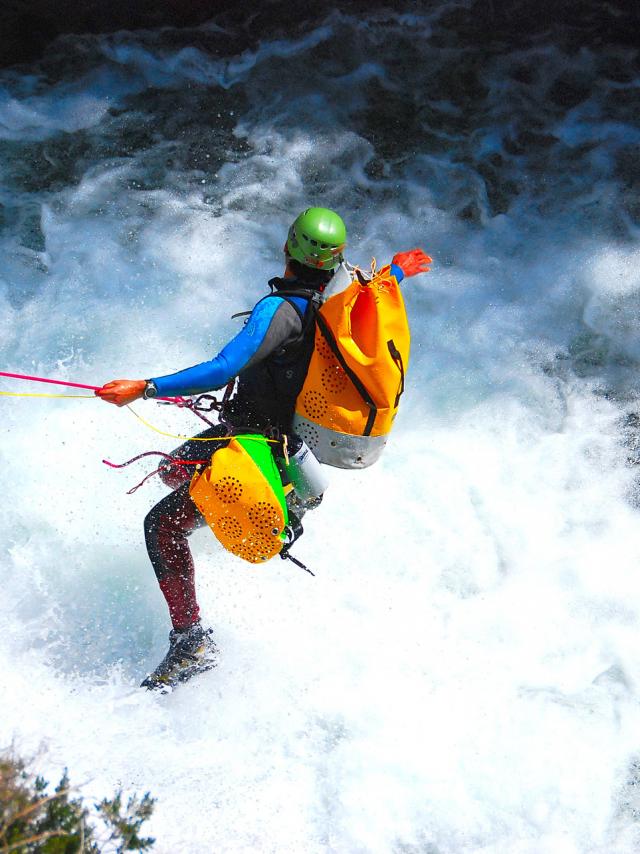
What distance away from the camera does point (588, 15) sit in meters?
6.57

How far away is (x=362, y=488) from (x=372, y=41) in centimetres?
367

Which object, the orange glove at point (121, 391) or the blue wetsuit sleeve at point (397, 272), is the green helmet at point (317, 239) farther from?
the orange glove at point (121, 391)

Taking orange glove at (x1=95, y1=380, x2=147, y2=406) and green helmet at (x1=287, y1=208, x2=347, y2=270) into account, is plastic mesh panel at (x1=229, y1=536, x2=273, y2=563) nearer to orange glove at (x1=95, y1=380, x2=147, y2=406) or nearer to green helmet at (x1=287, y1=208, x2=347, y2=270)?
orange glove at (x1=95, y1=380, x2=147, y2=406)

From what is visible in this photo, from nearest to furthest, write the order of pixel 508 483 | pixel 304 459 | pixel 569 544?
pixel 304 459 → pixel 569 544 → pixel 508 483

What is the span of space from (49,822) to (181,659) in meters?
1.18

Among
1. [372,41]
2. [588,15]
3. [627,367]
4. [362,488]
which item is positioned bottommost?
[362,488]

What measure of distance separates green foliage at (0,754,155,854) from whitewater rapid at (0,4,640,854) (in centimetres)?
40

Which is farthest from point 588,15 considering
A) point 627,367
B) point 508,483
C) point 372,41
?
point 508,483

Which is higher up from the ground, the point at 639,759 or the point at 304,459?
the point at 304,459

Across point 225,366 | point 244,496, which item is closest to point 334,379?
point 225,366

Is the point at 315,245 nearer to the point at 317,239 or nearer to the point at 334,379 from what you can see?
the point at 317,239

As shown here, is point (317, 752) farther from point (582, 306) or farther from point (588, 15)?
point (588, 15)

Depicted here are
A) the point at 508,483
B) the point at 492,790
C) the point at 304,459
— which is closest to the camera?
→ the point at 304,459

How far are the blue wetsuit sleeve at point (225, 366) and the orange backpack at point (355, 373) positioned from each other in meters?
0.21
